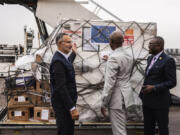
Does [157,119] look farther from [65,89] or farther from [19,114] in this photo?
[19,114]

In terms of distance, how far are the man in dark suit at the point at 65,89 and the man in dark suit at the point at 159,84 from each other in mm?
1203

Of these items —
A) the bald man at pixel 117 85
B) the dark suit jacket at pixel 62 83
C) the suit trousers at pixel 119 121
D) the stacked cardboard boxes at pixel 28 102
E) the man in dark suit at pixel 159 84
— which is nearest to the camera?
the dark suit jacket at pixel 62 83

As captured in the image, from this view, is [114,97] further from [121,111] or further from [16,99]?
[16,99]

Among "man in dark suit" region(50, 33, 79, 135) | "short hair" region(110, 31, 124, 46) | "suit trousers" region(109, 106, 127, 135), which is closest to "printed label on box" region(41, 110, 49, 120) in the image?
"man in dark suit" region(50, 33, 79, 135)

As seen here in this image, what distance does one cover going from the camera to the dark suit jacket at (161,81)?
3.65 meters

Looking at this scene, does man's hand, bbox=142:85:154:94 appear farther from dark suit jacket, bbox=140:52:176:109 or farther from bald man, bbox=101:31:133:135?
bald man, bbox=101:31:133:135

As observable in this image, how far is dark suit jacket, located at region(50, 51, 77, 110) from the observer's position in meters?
3.05

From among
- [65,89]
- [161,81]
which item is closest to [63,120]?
[65,89]

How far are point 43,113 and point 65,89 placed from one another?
5.53ft

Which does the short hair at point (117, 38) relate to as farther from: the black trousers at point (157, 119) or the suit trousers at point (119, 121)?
the black trousers at point (157, 119)

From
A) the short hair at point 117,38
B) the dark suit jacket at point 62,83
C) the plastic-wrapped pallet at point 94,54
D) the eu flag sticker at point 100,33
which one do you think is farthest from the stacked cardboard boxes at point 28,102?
the short hair at point 117,38

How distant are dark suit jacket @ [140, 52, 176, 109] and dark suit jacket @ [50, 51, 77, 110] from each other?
1.22m

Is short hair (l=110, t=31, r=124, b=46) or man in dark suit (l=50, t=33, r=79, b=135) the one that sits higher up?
short hair (l=110, t=31, r=124, b=46)

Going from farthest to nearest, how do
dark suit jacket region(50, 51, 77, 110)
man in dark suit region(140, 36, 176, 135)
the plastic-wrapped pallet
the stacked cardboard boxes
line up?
the stacked cardboard boxes < the plastic-wrapped pallet < man in dark suit region(140, 36, 176, 135) < dark suit jacket region(50, 51, 77, 110)
